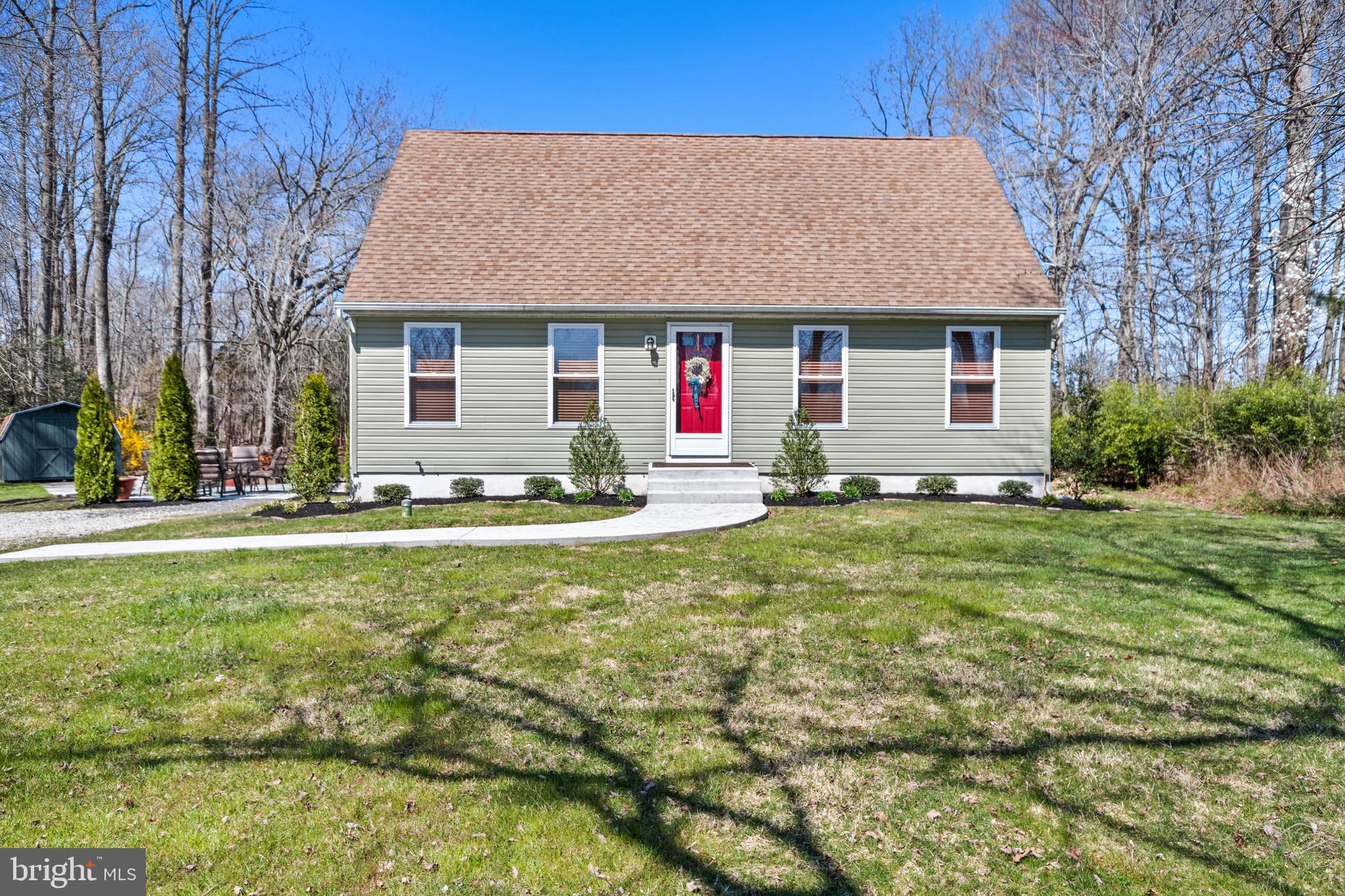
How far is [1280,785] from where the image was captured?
9.98 feet

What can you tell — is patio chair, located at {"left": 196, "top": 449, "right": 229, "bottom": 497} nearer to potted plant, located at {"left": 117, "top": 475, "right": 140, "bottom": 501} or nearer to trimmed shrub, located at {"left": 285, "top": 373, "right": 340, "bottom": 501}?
potted plant, located at {"left": 117, "top": 475, "right": 140, "bottom": 501}

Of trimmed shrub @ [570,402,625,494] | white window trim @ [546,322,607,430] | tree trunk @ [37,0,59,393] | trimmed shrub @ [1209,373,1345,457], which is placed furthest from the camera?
tree trunk @ [37,0,59,393]

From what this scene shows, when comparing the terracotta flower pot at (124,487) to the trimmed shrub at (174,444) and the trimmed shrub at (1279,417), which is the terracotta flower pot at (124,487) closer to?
the trimmed shrub at (174,444)

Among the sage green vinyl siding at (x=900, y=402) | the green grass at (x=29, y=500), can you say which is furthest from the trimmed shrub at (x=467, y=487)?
the green grass at (x=29, y=500)

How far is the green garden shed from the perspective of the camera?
1727 centimetres

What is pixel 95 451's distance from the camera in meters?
12.8

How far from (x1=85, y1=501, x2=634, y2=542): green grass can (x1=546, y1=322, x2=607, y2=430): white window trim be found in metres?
1.50

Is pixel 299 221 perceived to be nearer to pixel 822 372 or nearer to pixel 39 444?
pixel 39 444

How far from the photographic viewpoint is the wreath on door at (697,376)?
39.3ft

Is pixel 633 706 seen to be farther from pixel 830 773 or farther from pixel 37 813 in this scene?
pixel 37 813

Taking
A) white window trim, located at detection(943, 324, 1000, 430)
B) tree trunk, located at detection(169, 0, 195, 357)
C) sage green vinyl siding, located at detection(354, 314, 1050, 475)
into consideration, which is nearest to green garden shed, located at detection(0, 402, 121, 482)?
Result: tree trunk, located at detection(169, 0, 195, 357)

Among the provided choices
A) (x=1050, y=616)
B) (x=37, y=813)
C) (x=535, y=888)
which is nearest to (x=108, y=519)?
(x=37, y=813)

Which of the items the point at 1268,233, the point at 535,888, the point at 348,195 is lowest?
the point at 535,888

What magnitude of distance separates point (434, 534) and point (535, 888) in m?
6.23
